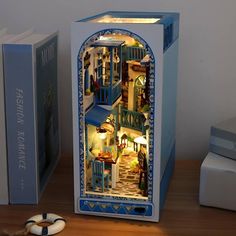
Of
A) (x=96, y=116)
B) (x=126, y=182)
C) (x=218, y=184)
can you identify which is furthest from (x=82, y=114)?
(x=218, y=184)

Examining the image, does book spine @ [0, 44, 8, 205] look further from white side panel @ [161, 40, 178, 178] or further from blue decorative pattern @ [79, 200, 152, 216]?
white side panel @ [161, 40, 178, 178]

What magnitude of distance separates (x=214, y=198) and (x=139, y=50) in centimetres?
27

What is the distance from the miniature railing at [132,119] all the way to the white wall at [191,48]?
0.74ft

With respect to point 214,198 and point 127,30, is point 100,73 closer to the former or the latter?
point 127,30

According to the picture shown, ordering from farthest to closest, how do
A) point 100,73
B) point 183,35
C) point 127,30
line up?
point 183,35
point 100,73
point 127,30

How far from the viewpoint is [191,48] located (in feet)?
3.22

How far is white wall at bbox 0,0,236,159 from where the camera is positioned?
967 millimetres

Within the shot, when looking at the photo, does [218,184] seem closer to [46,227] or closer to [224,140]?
[224,140]

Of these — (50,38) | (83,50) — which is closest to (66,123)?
(50,38)

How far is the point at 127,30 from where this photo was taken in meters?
0.69

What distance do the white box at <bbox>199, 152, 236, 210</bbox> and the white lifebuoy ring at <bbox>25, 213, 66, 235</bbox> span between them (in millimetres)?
233

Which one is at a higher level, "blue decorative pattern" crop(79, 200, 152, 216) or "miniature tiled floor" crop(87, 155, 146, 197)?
"miniature tiled floor" crop(87, 155, 146, 197)

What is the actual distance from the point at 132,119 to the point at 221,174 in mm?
167

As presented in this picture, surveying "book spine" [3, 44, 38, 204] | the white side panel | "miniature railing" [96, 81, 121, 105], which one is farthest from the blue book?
the white side panel
